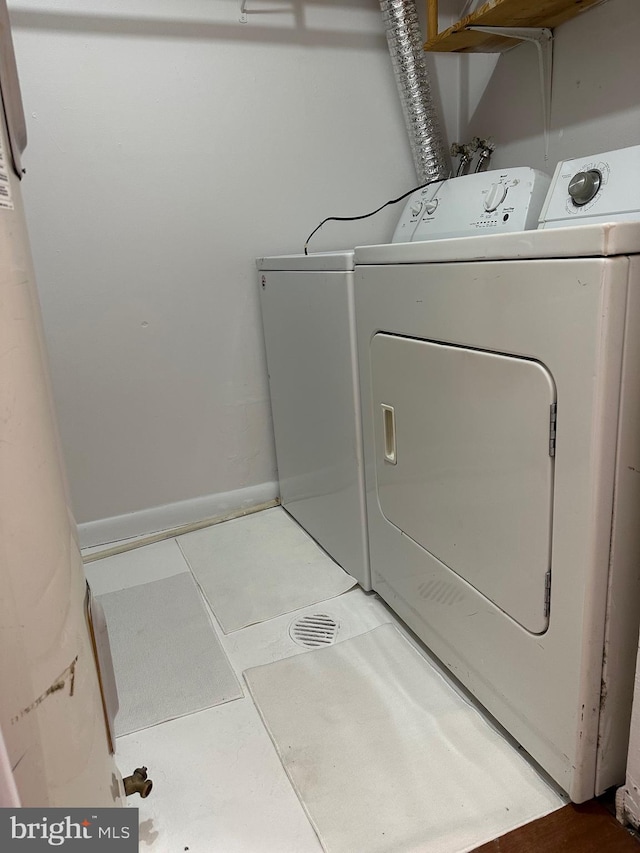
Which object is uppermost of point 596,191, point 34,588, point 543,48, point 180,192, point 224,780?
point 543,48

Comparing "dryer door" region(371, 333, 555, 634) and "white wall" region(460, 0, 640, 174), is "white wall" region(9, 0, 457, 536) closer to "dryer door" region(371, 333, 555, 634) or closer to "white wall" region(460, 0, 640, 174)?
"white wall" region(460, 0, 640, 174)

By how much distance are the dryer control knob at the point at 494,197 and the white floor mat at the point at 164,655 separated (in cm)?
129

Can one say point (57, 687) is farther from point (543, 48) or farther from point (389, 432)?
point (543, 48)

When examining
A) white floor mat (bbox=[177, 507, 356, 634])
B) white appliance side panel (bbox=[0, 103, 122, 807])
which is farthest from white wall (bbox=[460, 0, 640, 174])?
white appliance side panel (bbox=[0, 103, 122, 807])

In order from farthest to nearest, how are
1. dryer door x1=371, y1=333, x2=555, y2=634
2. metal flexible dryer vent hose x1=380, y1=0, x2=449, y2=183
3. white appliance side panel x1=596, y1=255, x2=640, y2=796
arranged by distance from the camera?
metal flexible dryer vent hose x1=380, y1=0, x2=449, y2=183 < dryer door x1=371, y1=333, x2=555, y2=634 < white appliance side panel x1=596, y1=255, x2=640, y2=796

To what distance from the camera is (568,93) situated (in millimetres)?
1638

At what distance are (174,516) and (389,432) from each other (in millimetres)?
1029

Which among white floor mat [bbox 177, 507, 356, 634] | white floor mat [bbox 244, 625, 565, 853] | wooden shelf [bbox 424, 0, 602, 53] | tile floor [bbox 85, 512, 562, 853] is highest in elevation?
wooden shelf [bbox 424, 0, 602, 53]

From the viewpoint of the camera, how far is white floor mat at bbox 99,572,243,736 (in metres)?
1.23

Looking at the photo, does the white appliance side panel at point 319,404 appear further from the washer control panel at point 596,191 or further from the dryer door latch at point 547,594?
the dryer door latch at point 547,594

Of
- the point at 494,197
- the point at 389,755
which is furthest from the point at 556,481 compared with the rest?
the point at 494,197

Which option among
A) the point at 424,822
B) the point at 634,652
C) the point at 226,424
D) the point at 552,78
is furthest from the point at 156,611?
the point at 552,78

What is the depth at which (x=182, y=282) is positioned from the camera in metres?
1.86

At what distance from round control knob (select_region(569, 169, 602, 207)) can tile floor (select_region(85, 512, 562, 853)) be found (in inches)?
42.4
